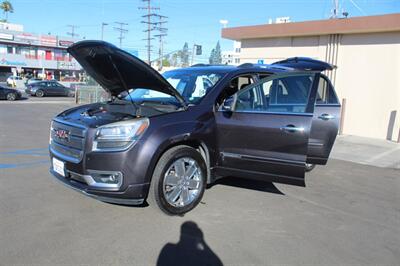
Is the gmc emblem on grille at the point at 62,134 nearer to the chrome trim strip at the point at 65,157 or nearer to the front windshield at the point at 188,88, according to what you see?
the chrome trim strip at the point at 65,157

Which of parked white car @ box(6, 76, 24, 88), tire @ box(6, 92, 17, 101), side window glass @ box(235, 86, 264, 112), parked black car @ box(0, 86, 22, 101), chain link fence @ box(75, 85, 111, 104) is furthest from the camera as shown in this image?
parked white car @ box(6, 76, 24, 88)

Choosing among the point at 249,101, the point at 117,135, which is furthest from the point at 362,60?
the point at 117,135

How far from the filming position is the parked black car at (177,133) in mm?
4102

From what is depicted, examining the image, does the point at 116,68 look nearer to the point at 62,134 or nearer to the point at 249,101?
the point at 62,134

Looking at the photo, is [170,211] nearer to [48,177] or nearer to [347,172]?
[48,177]

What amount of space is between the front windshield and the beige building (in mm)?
8618

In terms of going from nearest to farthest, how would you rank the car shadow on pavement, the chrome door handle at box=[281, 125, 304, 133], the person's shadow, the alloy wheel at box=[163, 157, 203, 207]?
the person's shadow → the alloy wheel at box=[163, 157, 203, 207] → the chrome door handle at box=[281, 125, 304, 133] → the car shadow on pavement

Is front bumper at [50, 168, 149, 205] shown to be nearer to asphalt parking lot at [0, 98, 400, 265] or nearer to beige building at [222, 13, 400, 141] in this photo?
asphalt parking lot at [0, 98, 400, 265]

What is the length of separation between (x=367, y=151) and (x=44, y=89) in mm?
29170

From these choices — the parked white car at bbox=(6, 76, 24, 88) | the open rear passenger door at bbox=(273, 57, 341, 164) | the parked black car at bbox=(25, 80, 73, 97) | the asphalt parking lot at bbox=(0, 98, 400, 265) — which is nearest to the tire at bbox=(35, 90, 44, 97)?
the parked black car at bbox=(25, 80, 73, 97)

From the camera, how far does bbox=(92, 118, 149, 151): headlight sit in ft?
13.3

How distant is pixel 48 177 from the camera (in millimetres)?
6082

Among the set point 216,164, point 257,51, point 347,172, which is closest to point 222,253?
point 216,164

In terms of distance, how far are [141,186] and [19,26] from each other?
7561 centimetres
